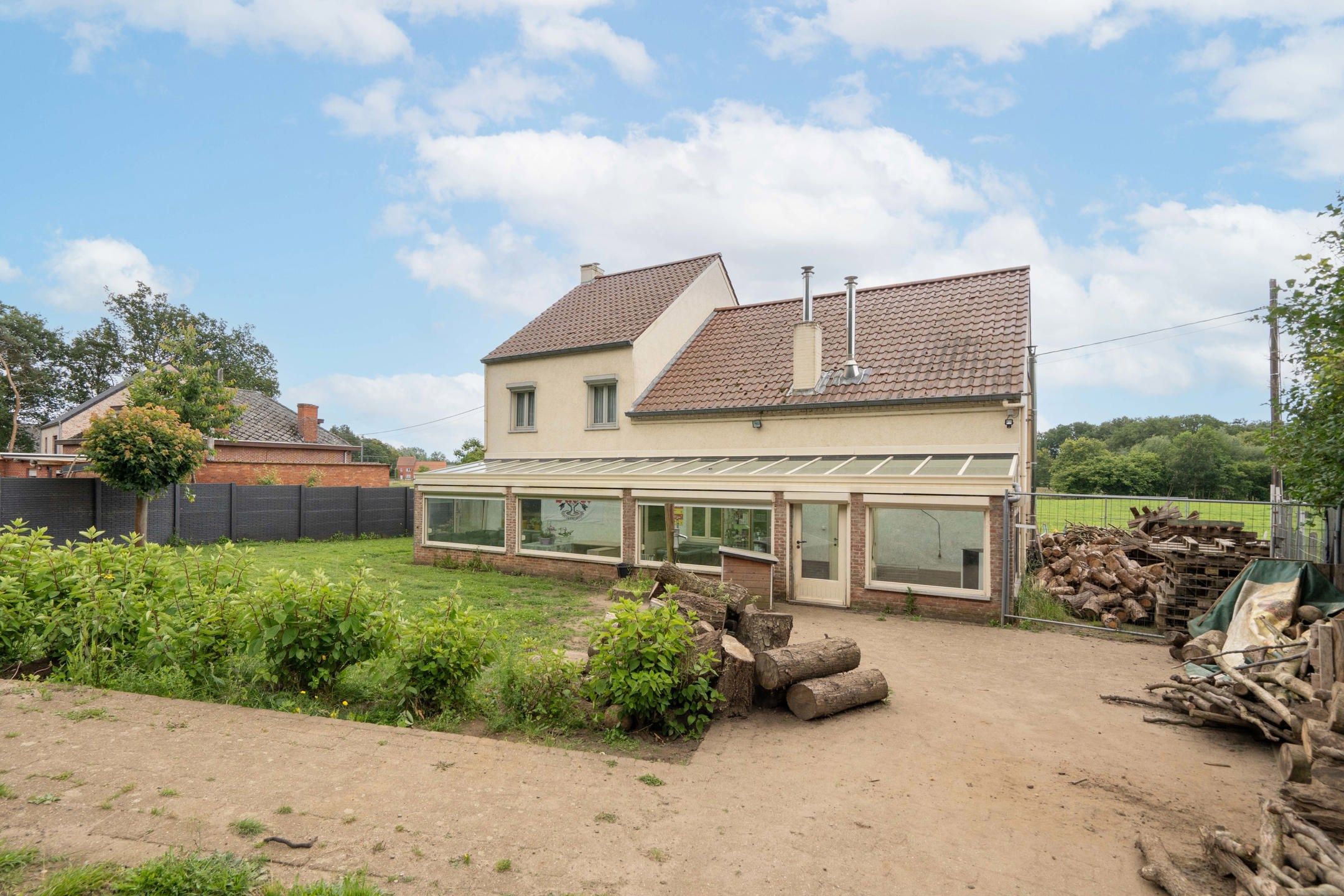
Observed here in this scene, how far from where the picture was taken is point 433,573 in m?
15.8

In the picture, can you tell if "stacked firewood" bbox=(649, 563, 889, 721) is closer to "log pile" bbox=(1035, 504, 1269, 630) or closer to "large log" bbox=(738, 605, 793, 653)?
"large log" bbox=(738, 605, 793, 653)

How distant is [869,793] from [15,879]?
189 inches

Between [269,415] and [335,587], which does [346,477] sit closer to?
[269,415]

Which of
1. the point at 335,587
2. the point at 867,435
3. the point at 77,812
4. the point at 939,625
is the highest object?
the point at 867,435

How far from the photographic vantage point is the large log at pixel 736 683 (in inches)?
258

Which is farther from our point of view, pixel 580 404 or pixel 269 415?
pixel 269 415

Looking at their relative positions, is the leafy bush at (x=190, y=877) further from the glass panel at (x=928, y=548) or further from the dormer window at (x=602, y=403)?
the dormer window at (x=602, y=403)

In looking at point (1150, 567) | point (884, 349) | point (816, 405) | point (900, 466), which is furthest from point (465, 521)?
point (1150, 567)

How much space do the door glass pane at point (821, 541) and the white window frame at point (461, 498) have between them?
7437 millimetres

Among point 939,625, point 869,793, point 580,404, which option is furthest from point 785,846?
point 580,404

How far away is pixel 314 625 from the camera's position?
5.91m

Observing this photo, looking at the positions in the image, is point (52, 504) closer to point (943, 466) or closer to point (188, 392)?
point (188, 392)

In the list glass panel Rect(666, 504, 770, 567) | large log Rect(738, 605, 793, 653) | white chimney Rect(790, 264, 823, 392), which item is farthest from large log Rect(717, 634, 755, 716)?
white chimney Rect(790, 264, 823, 392)

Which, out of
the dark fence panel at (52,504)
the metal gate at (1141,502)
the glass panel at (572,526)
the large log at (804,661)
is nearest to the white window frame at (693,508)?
the glass panel at (572,526)
